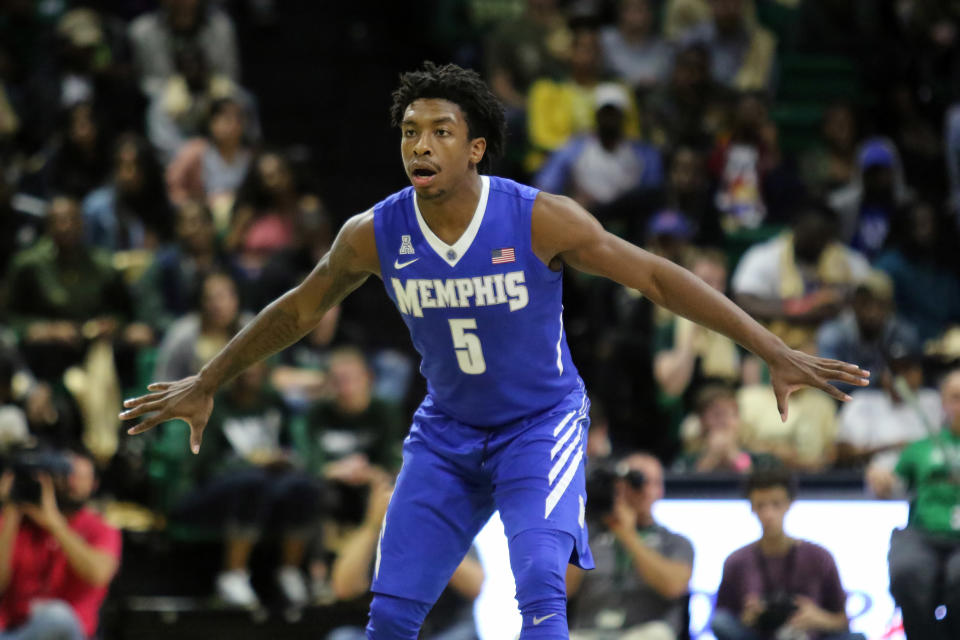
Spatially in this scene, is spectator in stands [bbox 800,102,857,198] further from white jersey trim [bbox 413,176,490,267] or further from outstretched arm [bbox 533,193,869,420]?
white jersey trim [bbox 413,176,490,267]

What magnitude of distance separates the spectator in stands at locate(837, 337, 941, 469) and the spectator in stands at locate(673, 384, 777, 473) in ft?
2.15

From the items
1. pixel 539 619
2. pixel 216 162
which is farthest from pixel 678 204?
pixel 539 619

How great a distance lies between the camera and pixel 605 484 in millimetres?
7547

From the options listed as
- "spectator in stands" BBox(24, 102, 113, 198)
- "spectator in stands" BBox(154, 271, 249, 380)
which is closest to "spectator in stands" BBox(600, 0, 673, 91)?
"spectator in stands" BBox(24, 102, 113, 198)

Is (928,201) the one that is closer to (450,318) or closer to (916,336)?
(916,336)

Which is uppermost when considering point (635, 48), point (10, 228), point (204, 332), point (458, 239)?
point (635, 48)

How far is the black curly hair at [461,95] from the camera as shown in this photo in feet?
16.6

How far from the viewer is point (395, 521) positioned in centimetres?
507

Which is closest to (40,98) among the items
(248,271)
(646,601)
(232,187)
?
(232,187)

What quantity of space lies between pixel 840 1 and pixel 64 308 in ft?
23.7

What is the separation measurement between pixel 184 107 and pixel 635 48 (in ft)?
11.7

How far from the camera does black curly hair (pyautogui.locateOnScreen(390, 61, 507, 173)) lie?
5.07m

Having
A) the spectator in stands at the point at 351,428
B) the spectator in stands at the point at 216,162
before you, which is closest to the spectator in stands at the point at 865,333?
the spectator in stands at the point at 351,428

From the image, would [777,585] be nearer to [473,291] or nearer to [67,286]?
[473,291]
